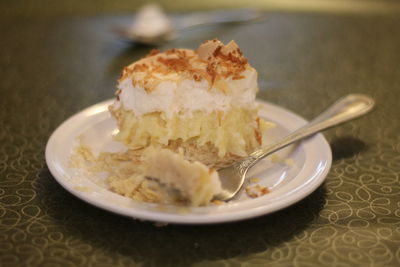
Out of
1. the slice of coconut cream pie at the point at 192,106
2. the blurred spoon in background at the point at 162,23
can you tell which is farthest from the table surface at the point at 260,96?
the slice of coconut cream pie at the point at 192,106

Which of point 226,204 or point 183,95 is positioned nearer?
point 226,204

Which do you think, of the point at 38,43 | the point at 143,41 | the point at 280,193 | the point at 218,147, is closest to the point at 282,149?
the point at 218,147

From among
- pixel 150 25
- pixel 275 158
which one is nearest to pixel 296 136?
pixel 275 158

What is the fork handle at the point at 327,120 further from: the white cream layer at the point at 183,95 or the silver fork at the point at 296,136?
the white cream layer at the point at 183,95

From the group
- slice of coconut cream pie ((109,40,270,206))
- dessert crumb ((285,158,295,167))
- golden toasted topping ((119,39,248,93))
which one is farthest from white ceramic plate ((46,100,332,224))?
golden toasted topping ((119,39,248,93))

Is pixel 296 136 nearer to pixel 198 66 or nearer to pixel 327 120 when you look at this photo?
pixel 327 120

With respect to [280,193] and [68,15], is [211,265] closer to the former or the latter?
[280,193]
